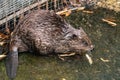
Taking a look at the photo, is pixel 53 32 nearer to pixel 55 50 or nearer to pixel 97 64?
pixel 55 50

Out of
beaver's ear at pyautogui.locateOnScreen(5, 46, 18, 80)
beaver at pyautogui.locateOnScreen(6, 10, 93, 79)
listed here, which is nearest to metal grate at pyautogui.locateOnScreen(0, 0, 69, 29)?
beaver at pyautogui.locateOnScreen(6, 10, 93, 79)

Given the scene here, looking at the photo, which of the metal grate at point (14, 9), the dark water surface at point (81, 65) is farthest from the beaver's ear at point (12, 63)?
the metal grate at point (14, 9)

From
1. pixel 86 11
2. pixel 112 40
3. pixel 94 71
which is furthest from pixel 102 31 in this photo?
pixel 94 71

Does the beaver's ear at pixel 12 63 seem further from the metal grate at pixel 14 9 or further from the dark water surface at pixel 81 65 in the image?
the metal grate at pixel 14 9

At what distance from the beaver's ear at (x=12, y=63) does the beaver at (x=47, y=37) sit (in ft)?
0.24

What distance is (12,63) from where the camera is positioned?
12.8ft

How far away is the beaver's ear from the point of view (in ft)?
12.5

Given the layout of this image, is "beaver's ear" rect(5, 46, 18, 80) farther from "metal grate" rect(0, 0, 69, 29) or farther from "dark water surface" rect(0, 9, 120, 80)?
"metal grate" rect(0, 0, 69, 29)

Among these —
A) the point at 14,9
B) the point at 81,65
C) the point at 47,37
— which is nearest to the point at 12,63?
the point at 47,37

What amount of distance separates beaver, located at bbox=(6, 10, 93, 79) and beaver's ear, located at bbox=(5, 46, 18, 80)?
0.24 feet

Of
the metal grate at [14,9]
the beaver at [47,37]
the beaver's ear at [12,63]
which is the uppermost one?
the metal grate at [14,9]

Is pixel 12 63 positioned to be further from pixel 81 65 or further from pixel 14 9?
pixel 14 9

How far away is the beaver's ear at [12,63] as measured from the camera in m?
3.82

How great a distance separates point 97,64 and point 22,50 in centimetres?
90
